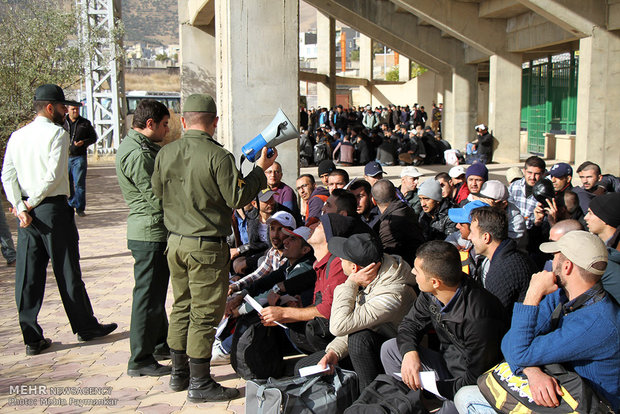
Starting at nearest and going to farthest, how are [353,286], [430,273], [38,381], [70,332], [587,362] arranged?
[587,362] → [430,273] → [353,286] → [38,381] → [70,332]

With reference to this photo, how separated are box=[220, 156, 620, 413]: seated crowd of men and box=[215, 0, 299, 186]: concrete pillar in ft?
7.87

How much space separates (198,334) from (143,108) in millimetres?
1704

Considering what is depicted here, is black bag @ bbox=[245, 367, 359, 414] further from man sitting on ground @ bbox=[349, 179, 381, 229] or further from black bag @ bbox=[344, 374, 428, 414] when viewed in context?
man sitting on ground @ bbox=[349, 179, 381, 229]

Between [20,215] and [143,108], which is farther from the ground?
[143,108]

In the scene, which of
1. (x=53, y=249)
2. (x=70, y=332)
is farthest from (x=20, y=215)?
(x=70, y=332)

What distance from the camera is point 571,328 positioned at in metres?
2.81

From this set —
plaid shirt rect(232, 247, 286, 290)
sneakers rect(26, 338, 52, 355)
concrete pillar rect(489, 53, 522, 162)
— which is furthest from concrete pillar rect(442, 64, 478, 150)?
sneakers rect(26, 338, 52, 355)

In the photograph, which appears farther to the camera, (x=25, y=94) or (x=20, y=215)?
(x=25, y=94)

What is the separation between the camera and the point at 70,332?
5.46m

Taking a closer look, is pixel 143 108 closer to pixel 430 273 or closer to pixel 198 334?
pixel 198 334

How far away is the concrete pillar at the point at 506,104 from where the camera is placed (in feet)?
60.3

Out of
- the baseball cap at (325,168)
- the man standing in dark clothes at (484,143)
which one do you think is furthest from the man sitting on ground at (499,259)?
the man standing in dark clothes at (484,143)

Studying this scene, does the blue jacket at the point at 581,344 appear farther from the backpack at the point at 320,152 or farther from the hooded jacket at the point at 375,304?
the backpack at the point at 320,152

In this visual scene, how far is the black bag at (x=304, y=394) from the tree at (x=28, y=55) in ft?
37.1
